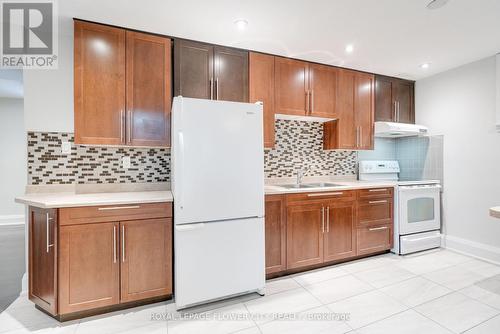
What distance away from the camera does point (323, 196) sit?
2863 mm

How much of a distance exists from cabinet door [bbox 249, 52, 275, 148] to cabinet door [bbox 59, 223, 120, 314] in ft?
5.69

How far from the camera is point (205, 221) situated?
211 centimetres

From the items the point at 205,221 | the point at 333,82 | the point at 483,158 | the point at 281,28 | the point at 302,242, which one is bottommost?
the point at 302,242

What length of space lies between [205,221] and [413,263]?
2.52 metres

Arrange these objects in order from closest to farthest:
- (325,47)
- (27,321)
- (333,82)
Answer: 1. (27,321)
2. (325,47)
3. (333,82)

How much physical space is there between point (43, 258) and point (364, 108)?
3719 mm

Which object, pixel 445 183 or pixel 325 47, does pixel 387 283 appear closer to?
pixel 445 183

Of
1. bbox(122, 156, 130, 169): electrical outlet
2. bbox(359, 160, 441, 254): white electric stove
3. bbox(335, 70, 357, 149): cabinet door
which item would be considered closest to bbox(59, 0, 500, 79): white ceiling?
bbox(335, 70, 357, 149): cabinet door

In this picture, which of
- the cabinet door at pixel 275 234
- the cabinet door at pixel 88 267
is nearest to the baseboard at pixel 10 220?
the cabinet door at pixel 88 267

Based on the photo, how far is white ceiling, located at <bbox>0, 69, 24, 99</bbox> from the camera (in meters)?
3.88

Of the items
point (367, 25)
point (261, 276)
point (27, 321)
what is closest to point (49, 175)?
point (27, 321)

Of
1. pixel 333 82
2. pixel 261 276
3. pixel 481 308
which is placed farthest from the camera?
pixel 333 82

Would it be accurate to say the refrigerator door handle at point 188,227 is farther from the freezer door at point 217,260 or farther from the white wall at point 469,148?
the white wall at point 469,148

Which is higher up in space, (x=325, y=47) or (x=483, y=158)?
(x=325, y=47)
